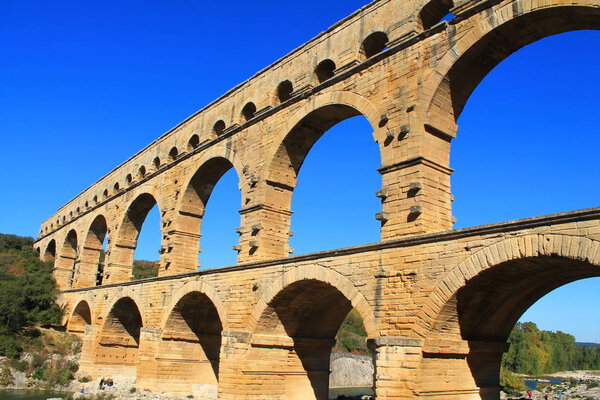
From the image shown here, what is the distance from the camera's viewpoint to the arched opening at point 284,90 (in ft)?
50.6

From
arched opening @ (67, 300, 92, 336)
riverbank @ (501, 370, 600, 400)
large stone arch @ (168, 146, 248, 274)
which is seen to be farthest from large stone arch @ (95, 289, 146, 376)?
riverbank @ (501, 370, 600, 400)

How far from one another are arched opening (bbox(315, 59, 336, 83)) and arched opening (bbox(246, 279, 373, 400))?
5.69 m

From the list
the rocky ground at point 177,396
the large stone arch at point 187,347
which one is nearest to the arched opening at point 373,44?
the large stone arch at point 187,347

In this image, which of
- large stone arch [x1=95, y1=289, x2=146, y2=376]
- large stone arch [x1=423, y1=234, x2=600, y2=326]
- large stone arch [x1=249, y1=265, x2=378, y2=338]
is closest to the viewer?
large stone arch [x1=423, y1=234, x2=600, y2=326]

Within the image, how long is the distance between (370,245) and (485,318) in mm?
2431

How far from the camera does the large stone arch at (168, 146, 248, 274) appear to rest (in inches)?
727

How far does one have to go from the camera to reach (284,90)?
1568 centimetres

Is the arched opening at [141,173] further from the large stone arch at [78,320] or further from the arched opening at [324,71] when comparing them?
the arched opening at [324,71]

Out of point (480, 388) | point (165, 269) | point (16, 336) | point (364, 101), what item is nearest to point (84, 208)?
point (16, 336)

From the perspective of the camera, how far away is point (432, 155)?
34.7ft

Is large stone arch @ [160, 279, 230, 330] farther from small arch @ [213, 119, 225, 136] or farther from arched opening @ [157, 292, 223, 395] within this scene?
small arch @ [213, 119, 225, 136]

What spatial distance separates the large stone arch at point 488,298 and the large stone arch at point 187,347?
8.61 meters

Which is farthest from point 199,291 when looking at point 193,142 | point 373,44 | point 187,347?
point 373,44

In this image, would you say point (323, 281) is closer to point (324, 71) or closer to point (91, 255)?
point (324, 71)
